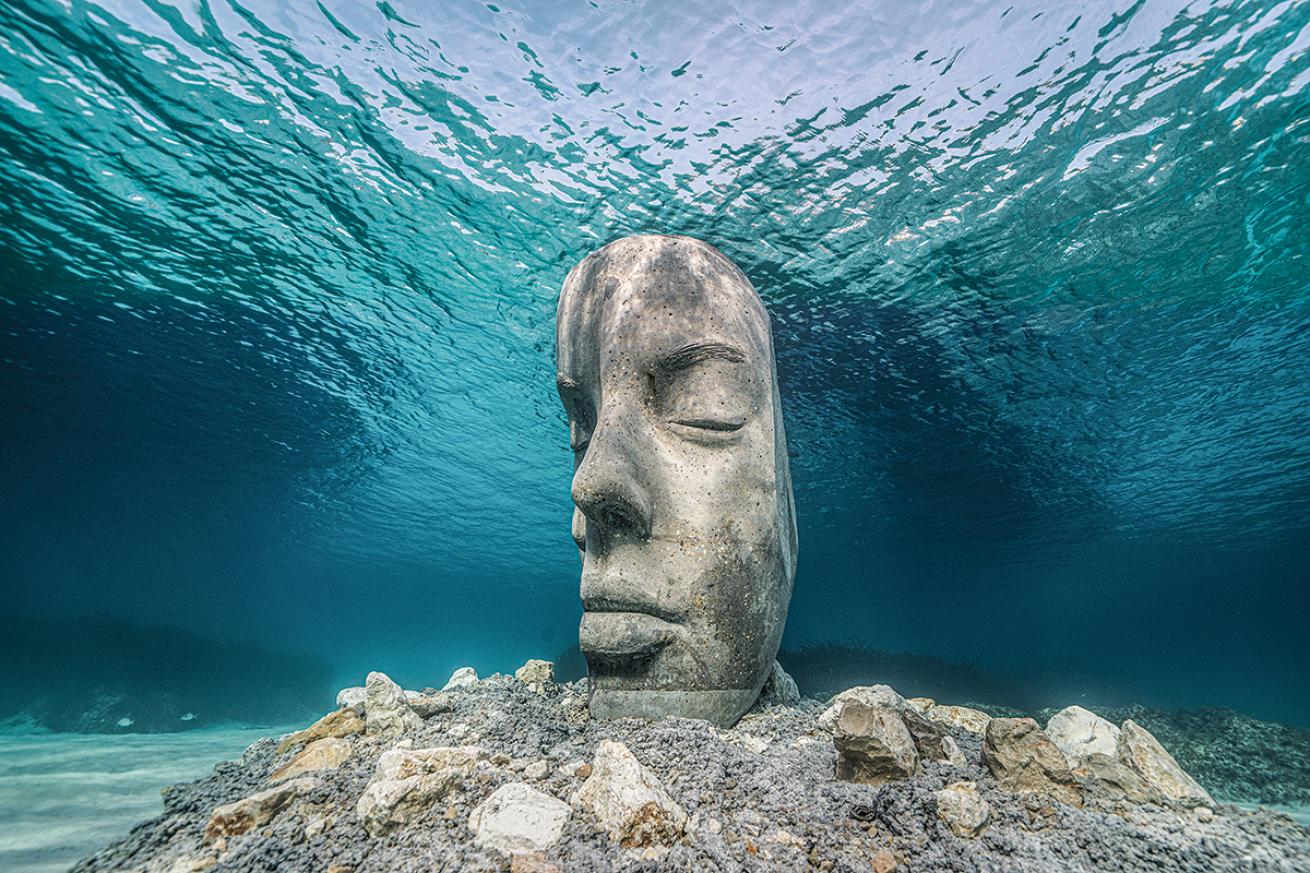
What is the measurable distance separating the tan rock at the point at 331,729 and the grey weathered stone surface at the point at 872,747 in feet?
8.82

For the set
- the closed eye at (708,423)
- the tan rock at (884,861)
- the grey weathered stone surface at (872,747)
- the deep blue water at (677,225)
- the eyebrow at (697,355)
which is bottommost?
the tan rock at (884,861)

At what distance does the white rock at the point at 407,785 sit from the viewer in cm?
165

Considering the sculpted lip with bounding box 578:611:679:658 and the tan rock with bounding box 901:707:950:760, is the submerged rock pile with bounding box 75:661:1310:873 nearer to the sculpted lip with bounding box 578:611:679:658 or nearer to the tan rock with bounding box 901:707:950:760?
the tan rock with bounding box 901:707:950:760

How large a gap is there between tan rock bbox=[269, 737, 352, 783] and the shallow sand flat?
40.1 inches

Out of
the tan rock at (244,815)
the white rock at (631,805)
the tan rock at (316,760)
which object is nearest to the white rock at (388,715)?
the tan rock at (316,760)

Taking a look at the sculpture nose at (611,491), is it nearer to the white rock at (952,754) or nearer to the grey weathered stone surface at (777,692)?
the grey weathered stone surface at (777,692)

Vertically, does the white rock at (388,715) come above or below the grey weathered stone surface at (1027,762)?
below

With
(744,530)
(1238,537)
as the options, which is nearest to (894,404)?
(744,530)

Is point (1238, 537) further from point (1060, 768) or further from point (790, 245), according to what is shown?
point (1060, 768)

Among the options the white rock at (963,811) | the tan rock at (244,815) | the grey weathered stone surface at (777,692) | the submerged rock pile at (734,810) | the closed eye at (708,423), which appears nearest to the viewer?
the submerged rock pile at (734,810)

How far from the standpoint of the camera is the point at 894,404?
523 inches

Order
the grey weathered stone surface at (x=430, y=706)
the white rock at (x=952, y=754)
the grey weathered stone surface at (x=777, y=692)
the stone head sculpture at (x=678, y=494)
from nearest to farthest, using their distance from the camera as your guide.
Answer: the white rock at (x=952, y=754), the stone head sculpture at (x=678, y=494), the grey weathered stone surface at (x=430, y=706), the grey weathered stone surface at (x=777, y=692)

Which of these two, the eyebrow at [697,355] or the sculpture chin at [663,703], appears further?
the eyebrow at [697,355]

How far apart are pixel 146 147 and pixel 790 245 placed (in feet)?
32.9
